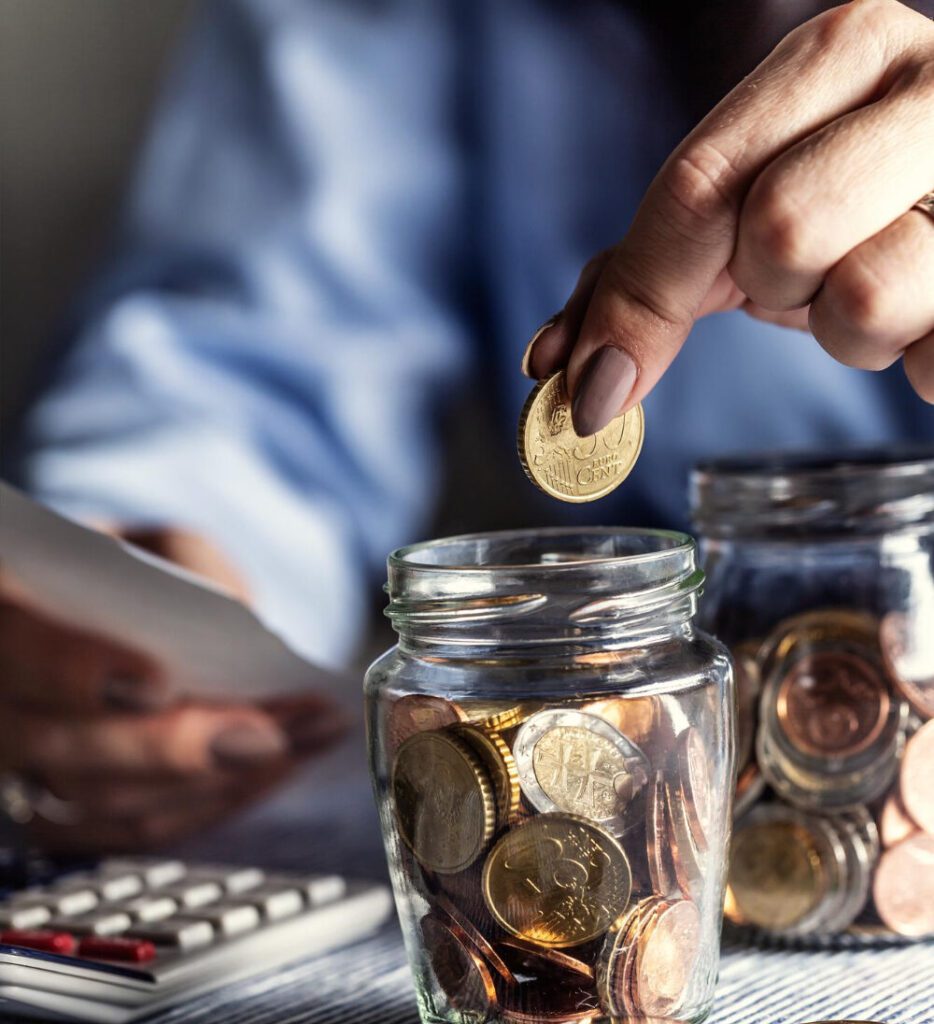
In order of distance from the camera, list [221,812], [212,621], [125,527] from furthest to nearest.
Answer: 1. [125,527]
2. [221,812]
3. [212,621]

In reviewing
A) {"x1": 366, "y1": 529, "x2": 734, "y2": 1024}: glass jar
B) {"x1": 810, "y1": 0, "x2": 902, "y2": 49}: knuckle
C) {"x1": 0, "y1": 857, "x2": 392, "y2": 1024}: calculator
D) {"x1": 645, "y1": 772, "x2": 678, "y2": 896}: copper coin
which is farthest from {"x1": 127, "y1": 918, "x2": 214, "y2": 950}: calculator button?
{"x1": 810, "y1": 0, "x2": 902, "y2": 49}: knuckle

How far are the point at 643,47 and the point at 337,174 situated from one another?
0.52m

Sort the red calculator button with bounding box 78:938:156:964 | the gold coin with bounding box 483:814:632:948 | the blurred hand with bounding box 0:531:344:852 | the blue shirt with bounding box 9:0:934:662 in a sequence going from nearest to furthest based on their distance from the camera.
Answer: the gold coin with bounding box 483:814:632:948 → the red calculator button with bounding box 78:938:156:964 → the blurred hand with bounding box 0:531:344:852 → the blue shirt with bounding box 9:0:934:662

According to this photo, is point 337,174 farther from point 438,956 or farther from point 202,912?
point 438,956

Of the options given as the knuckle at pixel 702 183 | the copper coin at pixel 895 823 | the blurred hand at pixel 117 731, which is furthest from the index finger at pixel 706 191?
the blurred hand at pixel 117 731

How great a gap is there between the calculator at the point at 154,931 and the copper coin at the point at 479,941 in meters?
0.15

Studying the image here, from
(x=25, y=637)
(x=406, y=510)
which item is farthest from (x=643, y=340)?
(x=406, y=510)

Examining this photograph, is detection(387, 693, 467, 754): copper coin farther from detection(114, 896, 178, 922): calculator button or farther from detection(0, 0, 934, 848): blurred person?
detection(0, 0, 934, 848): blurred person

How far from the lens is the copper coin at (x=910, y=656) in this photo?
577mm

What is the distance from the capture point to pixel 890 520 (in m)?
0.61

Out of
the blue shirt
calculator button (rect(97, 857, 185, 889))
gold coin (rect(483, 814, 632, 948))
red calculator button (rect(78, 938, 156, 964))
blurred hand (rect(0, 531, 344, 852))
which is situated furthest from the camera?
the blue shirt

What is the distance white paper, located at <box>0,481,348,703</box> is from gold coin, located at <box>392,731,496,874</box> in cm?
24

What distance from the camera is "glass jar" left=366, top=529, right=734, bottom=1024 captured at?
0.45m

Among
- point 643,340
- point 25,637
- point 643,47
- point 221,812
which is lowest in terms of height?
point 221,812
